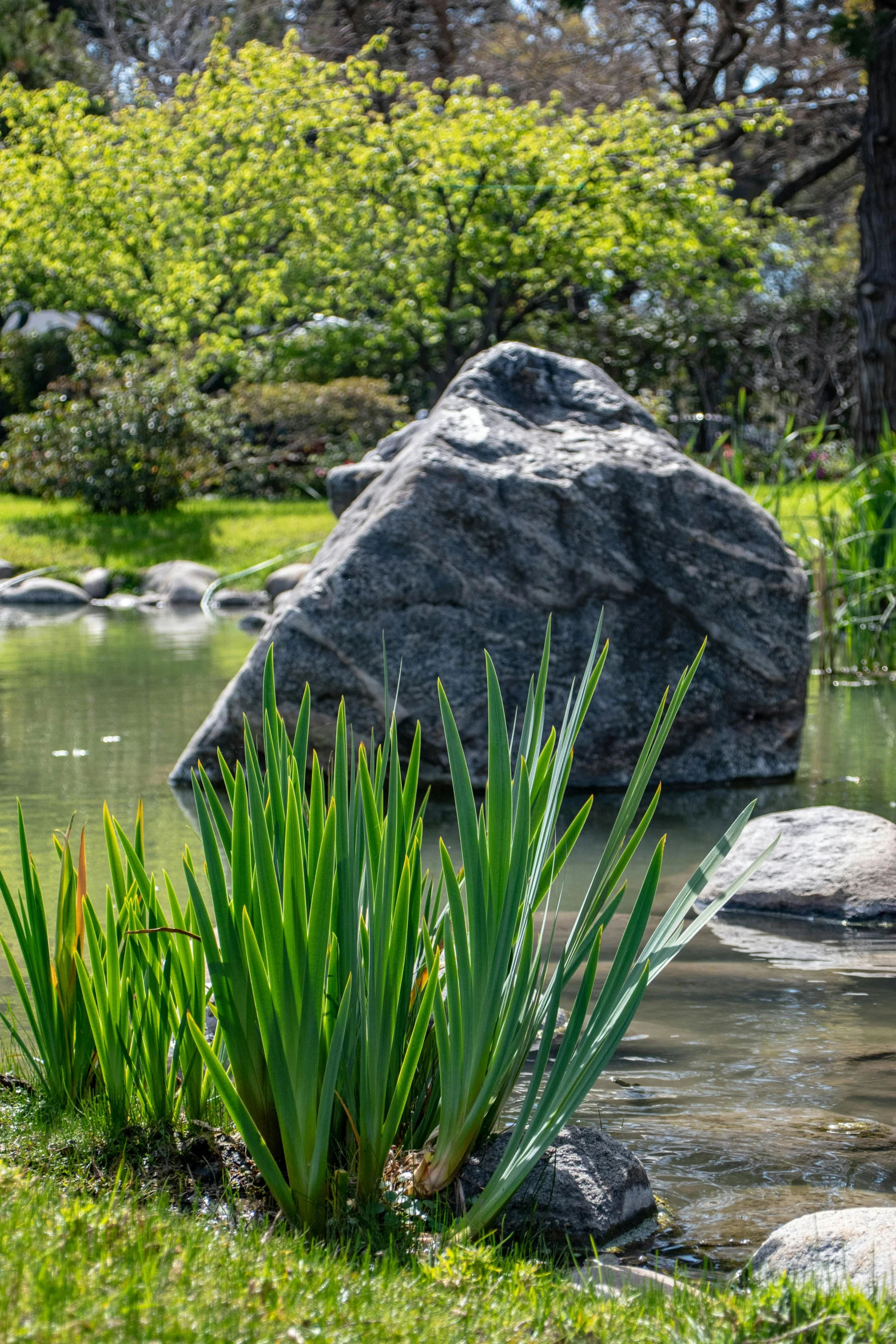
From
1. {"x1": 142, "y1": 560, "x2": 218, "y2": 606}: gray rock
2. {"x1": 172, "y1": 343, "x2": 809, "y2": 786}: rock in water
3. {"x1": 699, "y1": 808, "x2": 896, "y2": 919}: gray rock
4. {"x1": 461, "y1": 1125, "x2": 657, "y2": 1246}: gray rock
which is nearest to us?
{"x1": 461, "y1": 1125, "x2": 657, "y2": 1246}: gray rock

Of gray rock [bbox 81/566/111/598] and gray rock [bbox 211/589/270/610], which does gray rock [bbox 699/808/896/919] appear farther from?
gray rock [bbox 81/566/111/598]

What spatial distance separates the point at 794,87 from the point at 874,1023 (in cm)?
2350

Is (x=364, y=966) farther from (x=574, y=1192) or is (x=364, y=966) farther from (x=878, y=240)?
(x=878, y=240)

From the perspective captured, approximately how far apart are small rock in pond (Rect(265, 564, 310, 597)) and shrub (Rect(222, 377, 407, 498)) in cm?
497

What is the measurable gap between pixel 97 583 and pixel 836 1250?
48.7 feet

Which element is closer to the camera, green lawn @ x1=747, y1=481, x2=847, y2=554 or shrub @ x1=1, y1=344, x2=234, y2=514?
green lawn @ x1=747, y1=481, x2=847, y2=554

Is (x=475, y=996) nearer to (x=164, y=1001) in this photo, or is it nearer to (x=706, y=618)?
(x=164, y=1001)

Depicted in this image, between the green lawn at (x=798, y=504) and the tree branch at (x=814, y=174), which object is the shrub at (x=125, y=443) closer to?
the green lawn at (x=798, y=504)

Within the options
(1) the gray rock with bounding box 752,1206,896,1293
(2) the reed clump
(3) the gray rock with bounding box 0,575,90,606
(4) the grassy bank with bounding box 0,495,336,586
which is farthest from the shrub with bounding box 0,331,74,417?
(1) the gray rock with bounding box 752,1206,896,1293

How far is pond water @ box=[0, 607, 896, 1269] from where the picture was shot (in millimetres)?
2701

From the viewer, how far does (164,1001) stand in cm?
250

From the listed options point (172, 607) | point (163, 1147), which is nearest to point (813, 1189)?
point (163, 1147)

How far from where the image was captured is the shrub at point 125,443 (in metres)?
18.2

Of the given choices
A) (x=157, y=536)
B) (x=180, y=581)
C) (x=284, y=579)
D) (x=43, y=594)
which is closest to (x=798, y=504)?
(x=284, y=579)
